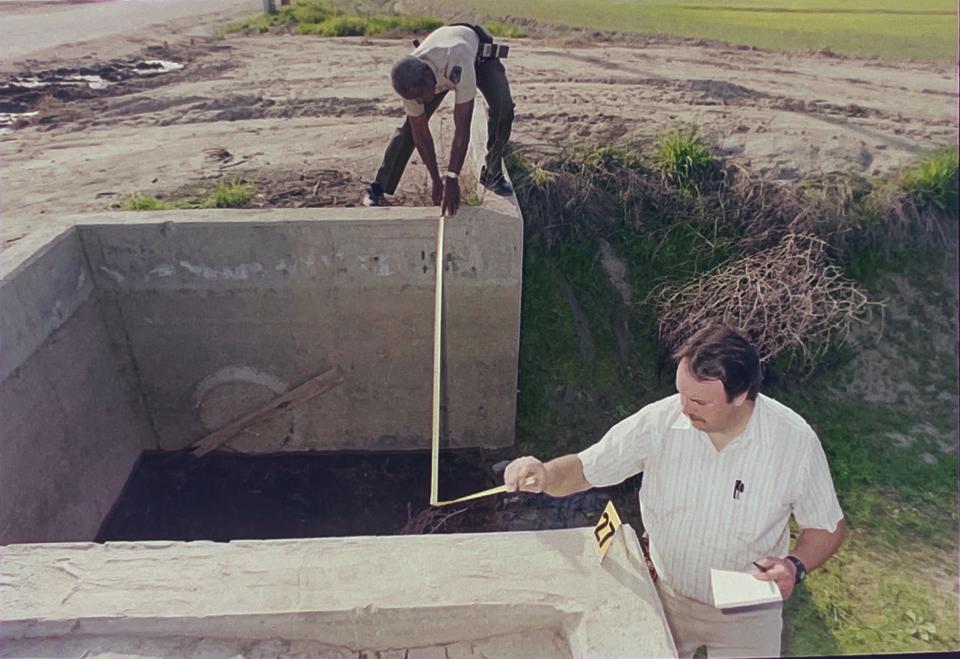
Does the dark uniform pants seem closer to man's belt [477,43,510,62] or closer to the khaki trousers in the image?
man's belt [477,43,510,62]

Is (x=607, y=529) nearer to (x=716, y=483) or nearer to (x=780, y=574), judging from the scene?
(x=716, y=483)

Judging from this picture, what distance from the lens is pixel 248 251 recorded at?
536cm

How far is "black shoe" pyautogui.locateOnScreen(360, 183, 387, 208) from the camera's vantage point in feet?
19.1

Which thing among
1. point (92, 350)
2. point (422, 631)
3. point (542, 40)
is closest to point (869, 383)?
point (422, 631)

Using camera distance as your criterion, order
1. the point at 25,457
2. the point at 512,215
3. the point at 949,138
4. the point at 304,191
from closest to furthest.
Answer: the point at 25,457
the point at 512,215
the point at 304,191
the point at 949,138

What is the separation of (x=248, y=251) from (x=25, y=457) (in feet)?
6.69

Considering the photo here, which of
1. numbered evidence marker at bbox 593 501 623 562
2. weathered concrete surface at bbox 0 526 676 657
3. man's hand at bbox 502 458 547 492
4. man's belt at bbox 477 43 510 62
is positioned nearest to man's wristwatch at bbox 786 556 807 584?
weathered concrete surface at bbox 0 526 676 657

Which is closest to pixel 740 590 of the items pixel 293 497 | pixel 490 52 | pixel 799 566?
pixel 799 566

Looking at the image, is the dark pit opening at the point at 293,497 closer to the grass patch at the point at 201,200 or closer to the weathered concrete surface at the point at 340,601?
the grass patch at the point at 201,200

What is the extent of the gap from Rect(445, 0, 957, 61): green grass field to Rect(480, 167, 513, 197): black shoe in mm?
6304

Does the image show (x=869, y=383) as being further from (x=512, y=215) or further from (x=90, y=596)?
(x=90, y=596)

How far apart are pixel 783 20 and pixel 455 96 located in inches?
369

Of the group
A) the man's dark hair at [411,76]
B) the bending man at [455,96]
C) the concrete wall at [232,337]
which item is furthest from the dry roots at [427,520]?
the man's dark hair at [411,76]

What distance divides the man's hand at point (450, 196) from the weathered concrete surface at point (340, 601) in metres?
2.98
